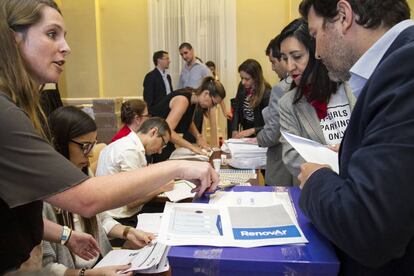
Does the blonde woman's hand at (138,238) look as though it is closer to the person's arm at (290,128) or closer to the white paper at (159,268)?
the white paper at (159,268)

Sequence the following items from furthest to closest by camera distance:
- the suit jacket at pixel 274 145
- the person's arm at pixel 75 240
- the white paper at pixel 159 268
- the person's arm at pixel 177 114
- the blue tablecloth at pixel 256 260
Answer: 1. the person's arm at pixel 177 114
2. the suit jacket at pixel 274 145
3. the person's arm at pixel 75 240
4. the white paper at pixel 159 268
5. the blue tablecloth at pixel 256 260

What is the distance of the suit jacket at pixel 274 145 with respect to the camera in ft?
6.29

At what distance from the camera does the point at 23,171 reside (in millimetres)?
696

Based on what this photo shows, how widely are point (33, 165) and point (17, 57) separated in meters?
0.26

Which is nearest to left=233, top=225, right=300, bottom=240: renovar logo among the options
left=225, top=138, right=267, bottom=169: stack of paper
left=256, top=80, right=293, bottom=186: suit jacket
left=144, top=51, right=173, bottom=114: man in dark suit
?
left=256, top=80, right=293, bottom=186: suit jacket

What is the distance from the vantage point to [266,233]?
0.73 m

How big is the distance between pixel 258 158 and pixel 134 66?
4.73 meters

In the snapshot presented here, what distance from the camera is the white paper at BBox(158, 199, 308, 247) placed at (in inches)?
27.4

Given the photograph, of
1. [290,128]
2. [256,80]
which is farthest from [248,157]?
[256,80]

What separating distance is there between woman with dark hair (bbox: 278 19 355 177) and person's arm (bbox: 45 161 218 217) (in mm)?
537

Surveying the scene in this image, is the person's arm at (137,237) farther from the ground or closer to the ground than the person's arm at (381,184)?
closer to the ground

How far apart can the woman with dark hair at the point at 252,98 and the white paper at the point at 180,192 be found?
4.27 feet

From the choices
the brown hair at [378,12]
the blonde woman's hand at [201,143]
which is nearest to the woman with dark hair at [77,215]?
the brown hair at [378,12]

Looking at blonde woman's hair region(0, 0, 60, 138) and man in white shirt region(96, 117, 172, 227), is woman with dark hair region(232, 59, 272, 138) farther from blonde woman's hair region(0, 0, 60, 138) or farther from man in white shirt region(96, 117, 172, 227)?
blonde woman's hair region(0, 0, 60, 138)
